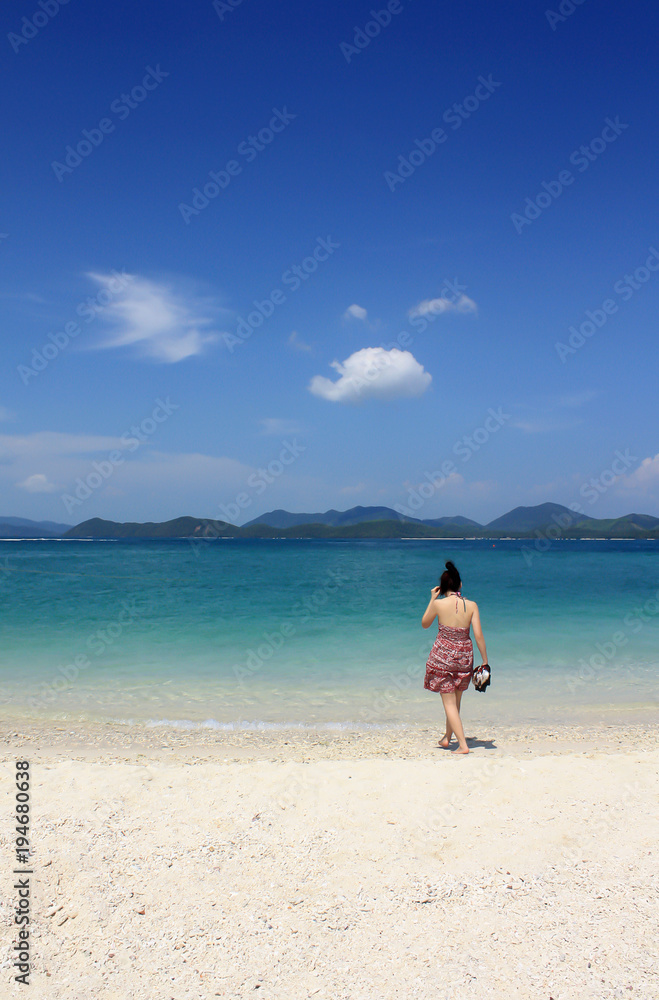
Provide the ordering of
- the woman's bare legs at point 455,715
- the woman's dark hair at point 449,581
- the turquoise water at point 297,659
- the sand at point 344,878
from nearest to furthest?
the sand at point 344,878 → the woman's dark hair at point 449,581 → the woman's bare legs at point 455,715 → the turquoise water at point 297,659

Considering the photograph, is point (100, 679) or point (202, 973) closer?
point (202, 973)

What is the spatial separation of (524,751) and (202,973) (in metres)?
5.17

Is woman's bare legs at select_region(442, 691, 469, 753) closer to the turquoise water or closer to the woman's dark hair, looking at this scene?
the woman's dark hair

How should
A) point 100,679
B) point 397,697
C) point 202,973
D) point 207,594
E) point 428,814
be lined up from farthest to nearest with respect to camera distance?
point 207,594 → point 100,679 → point 397,697 → point 428,814 → point 202,973

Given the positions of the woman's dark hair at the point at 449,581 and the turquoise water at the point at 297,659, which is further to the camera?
the turquoise water at the point at 297,659

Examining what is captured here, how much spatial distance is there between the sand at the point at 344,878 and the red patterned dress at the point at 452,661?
0.85 meters

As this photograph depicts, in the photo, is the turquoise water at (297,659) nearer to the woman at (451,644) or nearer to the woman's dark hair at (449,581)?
the woman at (451,644)

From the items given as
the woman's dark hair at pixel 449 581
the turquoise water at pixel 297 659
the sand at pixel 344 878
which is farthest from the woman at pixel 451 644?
the turquoise water at pixel 297 659

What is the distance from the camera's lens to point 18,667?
12.6 m

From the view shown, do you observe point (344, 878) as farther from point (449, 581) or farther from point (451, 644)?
point (449, 581)

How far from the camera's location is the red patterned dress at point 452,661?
6.85 meters

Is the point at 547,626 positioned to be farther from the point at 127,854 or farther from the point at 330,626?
the point at 127,854

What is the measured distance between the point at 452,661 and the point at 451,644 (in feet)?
0.71

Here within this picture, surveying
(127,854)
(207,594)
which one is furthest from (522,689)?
(207,594)
